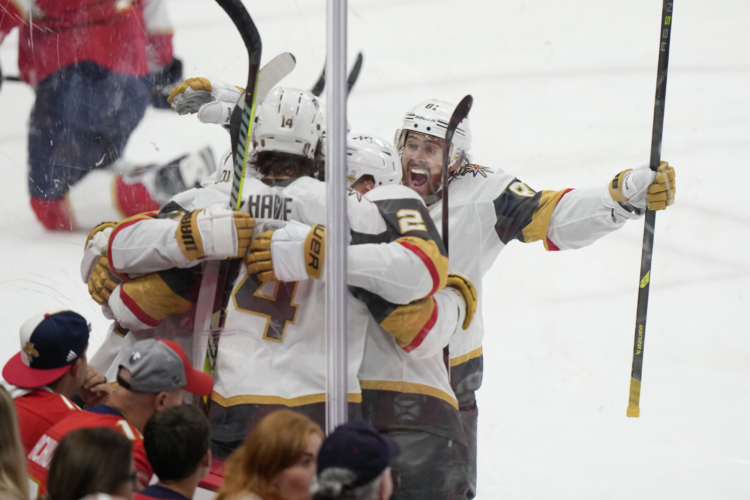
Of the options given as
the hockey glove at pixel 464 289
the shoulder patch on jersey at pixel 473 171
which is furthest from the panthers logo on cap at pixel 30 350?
the shoulder patch on jersey at pixel 473 171

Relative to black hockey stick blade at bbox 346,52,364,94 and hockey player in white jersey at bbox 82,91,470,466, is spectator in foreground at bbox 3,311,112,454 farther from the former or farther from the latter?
black hockey stick blade at bbox 346,52,364,94

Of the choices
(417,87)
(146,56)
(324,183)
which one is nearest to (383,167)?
(417,87)

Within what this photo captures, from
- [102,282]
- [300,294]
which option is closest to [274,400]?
[300,294]

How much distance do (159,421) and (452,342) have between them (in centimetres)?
80

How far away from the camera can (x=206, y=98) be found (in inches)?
74.7

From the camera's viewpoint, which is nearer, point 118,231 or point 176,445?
point 176,445

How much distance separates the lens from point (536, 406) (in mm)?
2811

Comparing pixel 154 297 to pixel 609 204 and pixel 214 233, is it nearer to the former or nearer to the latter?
pixel 214 233

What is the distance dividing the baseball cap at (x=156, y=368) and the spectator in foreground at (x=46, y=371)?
0.15 m

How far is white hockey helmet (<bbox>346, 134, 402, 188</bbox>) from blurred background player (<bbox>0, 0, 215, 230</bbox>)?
0.41 meters

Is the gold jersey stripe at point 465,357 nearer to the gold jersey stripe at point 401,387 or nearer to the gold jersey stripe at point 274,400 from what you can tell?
the gold jersey stripe at point 401,387

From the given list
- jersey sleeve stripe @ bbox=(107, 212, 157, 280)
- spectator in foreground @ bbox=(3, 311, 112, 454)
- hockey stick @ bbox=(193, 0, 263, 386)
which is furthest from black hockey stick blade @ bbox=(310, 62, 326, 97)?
spectator in foreground @ bbox=(3, 311, 112, 454)

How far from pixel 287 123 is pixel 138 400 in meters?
0.64

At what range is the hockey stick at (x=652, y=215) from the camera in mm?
1874
